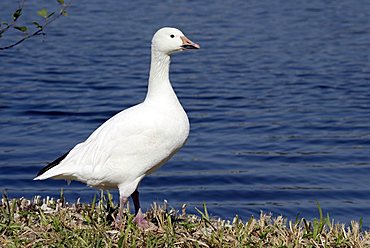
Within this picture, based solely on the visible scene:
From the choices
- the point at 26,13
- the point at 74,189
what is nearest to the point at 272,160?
the point at 74,189

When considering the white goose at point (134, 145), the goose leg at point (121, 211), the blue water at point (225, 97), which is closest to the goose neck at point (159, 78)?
the white goose at point (134, 145)

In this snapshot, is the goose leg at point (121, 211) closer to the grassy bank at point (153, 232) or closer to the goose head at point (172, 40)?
the grassy bank at point (153, 232)

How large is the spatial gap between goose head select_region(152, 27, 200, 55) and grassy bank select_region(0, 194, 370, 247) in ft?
3.99

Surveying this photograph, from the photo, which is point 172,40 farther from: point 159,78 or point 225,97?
point 225,97

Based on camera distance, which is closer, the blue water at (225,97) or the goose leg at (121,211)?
the goose leg at (121,211)

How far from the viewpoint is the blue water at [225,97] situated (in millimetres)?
10797

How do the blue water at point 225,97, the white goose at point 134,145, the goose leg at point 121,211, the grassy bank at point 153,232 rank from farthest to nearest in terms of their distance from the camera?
the blue water at point 225,97, the white goose at point 134,145, the goose leg at point 121,211, the grassy bank at point 153,232

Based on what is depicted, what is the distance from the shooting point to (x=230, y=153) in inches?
474

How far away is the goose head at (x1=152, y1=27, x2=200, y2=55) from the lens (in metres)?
7.09

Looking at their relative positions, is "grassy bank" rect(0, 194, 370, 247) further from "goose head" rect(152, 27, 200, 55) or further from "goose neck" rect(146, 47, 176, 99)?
"goose head" rect(152, 27, 200, 55)

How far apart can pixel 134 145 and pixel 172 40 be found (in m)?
0.86

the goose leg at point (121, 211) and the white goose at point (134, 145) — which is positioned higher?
the white goose at point (134, 145)

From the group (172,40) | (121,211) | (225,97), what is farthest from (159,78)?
(225,97)

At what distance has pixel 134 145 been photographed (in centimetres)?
686
